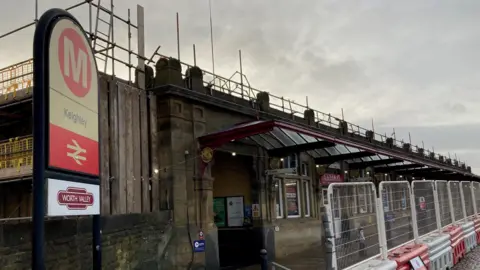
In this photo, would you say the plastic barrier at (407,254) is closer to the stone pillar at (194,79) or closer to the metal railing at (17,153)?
the stone pillar at (194,79)

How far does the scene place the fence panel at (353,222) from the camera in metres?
6.70

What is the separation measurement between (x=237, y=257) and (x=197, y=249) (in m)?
4.44

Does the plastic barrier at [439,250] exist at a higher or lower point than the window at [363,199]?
lower

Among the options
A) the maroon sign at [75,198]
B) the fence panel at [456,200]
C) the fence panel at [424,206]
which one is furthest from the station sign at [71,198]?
the fence panel at [456,200]

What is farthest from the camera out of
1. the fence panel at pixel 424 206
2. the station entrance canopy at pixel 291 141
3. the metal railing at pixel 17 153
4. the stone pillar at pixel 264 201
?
the stone pillar at pixel 264 201

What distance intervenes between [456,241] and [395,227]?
446 cm

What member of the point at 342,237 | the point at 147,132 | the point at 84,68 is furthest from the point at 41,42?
the point at 147,132

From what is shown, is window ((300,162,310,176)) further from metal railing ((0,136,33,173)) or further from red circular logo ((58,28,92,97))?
red circular logo ((58,28,92,97))

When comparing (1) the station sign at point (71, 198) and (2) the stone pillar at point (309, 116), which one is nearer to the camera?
(1) the station sign at point (71, 198)

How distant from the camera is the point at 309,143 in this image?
16.0m

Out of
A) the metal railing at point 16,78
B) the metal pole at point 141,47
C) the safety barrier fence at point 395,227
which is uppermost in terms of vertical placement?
the metal pole at point 141,47

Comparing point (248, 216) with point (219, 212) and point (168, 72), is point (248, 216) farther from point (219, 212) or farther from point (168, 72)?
point (168, 72)

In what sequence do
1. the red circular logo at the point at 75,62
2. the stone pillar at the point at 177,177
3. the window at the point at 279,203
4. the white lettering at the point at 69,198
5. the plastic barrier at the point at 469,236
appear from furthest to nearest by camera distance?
1. the window at the point at 279,203
2. the plastic barrier at the point at 469,236
3. the stone pillar at the point at 177,177
4. the red circular logo at the point at 75,62
5. the white lettering at the point at 69,198

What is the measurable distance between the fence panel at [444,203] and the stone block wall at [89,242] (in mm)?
8190
